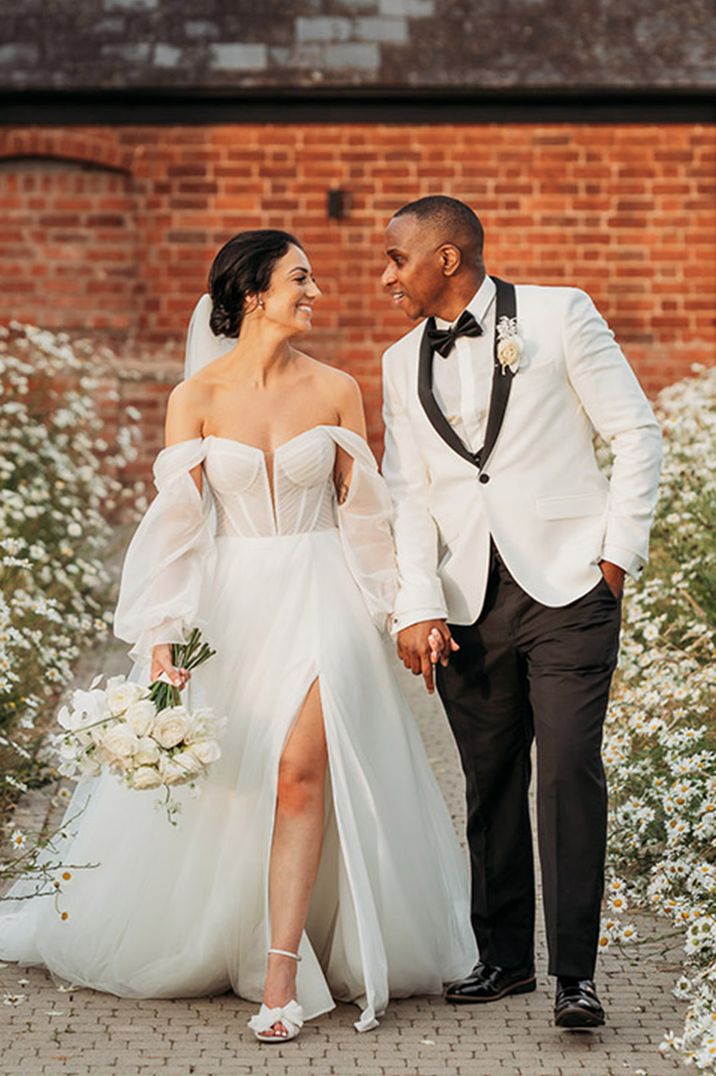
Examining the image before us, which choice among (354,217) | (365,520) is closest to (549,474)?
(365,520)

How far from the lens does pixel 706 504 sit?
25.9ft

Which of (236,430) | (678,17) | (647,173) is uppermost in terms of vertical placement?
(678,17)

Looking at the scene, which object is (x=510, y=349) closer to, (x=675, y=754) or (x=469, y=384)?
(x=469, y=384)

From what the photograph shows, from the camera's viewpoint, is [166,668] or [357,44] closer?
[166,668]

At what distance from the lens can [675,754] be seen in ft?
18.5

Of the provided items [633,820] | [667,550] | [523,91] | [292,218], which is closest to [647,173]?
[523,91]

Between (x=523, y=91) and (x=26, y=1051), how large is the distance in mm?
10134

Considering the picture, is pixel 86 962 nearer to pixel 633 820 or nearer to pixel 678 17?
Result: pixel 633 820

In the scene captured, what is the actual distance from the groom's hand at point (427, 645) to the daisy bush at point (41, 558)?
151 cm

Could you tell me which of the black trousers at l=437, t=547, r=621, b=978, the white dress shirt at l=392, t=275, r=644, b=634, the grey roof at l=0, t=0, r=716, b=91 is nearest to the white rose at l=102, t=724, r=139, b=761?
→ the white dress shirt at l=392, t=275, r=644, b=634

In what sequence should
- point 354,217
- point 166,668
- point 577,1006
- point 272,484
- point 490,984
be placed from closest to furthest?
point 577,1006
point 166,668
point 490,984
point 272,484
point 354,217

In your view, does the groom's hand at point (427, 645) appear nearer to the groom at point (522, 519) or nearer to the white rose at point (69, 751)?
the groom at point (522, 519)

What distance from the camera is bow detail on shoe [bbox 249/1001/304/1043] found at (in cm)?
462

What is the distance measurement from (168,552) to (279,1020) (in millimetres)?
1234
